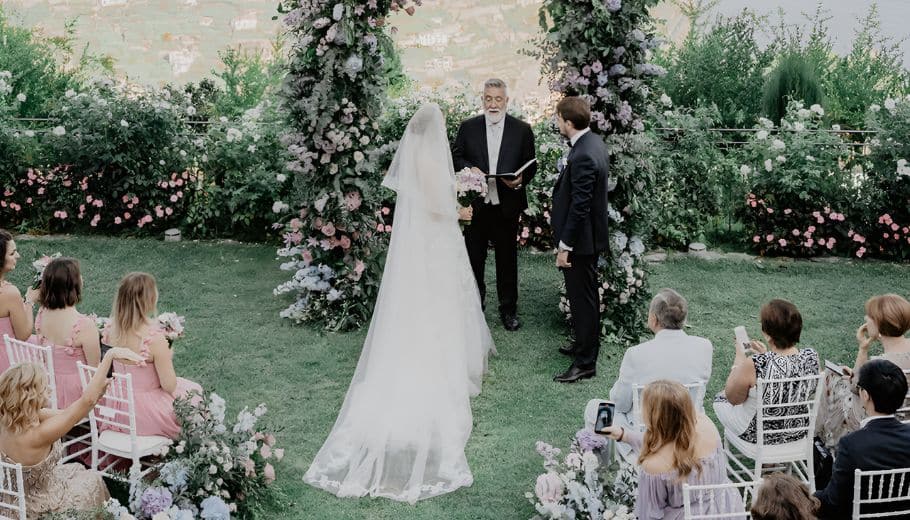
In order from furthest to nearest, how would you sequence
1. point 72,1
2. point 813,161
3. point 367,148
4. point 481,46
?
1. point 72,1
2. point 481,46
3. point 813,161
4. point 367,148

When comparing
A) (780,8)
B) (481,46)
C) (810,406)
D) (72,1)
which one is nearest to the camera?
(810,406)

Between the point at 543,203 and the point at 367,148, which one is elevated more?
the point at 367,148

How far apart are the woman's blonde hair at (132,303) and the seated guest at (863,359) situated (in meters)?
3.40

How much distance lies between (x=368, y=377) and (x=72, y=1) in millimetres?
11235

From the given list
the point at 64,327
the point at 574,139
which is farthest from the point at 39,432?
the point at 574,139

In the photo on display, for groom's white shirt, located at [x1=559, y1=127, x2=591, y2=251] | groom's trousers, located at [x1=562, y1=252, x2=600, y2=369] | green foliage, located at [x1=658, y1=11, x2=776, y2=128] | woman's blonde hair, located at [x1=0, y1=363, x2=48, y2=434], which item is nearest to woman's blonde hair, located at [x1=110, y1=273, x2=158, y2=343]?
woman's blonde hair, located at [x1=0, y1=363, x2=48, y2=434]

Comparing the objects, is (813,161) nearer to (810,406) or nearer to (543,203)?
(543,203)

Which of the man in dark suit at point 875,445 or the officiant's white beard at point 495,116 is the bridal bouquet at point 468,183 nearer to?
the officiant's white beard at point 495,116

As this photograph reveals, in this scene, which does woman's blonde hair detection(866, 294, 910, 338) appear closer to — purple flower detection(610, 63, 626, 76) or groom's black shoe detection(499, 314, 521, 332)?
purple flower detection(610, 63, 626, 76)

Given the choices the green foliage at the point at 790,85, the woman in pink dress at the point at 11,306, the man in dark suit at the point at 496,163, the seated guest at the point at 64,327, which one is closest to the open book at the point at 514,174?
the man in dark suit at the point at 496,163

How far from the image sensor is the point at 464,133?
6973 mm

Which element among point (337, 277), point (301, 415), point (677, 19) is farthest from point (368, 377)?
point (677, 19)

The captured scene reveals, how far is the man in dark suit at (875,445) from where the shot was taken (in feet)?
11.8

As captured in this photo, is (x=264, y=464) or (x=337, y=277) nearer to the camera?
(x=264, y=464)
